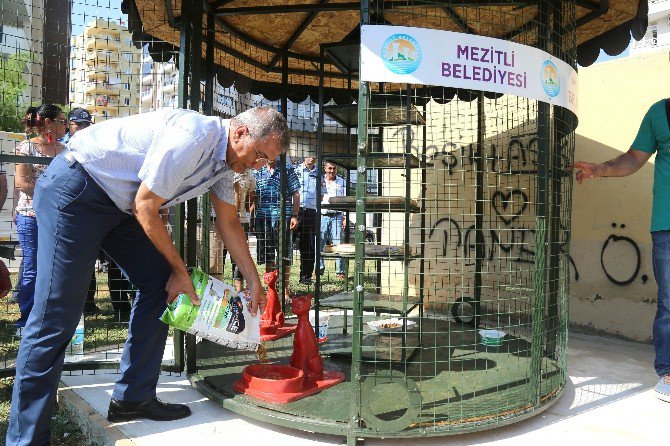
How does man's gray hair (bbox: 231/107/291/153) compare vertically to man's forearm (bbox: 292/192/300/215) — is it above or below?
above

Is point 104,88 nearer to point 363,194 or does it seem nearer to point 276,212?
point 276,212

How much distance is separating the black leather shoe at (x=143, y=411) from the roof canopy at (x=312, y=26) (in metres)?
2.78

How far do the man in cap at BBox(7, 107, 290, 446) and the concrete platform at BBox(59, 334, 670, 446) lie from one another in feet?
1.74

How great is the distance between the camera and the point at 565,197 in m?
3.91

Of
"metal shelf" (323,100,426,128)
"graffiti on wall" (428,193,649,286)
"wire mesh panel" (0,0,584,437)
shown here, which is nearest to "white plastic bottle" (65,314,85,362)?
"wire mesh panel" (0,0,584,437)

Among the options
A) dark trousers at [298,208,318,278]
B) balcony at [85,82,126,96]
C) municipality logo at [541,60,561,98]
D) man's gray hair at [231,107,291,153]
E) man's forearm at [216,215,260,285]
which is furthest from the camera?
dark trousers at [298,208,318,278]

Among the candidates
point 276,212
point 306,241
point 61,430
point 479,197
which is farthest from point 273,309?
point 306,241

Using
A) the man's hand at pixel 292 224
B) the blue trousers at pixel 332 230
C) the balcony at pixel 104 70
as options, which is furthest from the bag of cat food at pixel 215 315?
the blue trousers at pixel 332 230

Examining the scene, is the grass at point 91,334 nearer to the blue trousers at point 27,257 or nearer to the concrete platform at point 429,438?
the blue trousers at point 27,257

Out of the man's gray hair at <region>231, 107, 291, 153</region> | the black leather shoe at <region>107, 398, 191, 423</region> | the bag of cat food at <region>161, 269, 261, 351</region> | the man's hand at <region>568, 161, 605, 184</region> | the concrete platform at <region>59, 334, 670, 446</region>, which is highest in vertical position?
the man's gray hair at <region>231, 107, 291, 153</region>

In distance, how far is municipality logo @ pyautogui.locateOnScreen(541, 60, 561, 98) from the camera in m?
3.09

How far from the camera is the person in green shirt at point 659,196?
3.70 metres

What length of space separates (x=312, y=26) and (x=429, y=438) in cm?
389

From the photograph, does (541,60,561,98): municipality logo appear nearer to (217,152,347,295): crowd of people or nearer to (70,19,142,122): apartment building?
(217,152,347,295): crowd of people
